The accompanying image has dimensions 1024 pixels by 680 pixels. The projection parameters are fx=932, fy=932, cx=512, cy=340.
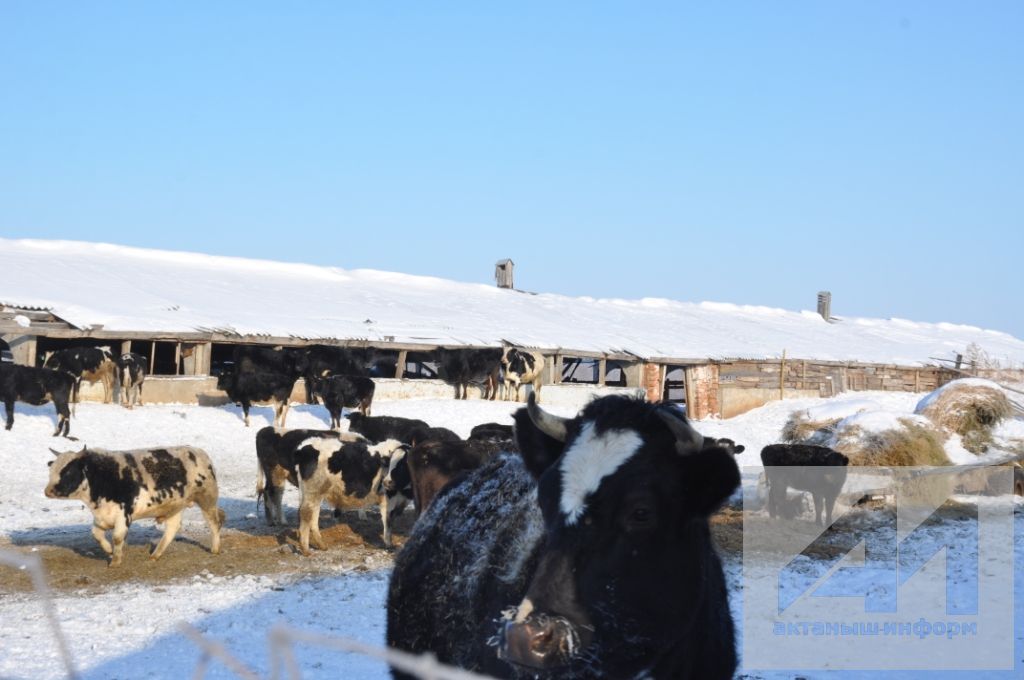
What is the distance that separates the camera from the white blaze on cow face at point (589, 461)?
3494 millimetres

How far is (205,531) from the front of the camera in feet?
47.1

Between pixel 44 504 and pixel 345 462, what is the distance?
5.71 m

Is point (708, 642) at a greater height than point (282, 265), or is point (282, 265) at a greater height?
point (282, 265)

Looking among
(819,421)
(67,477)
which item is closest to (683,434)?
(67,477)

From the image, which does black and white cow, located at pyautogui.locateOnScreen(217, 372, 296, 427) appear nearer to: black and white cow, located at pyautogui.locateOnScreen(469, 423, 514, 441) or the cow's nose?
black and white cow, located at pyautogui.locateOnScreen(469, 423, 514, 441)

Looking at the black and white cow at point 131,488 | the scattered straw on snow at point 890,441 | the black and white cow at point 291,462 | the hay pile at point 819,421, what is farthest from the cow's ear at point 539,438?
the hay pile at point 819,421

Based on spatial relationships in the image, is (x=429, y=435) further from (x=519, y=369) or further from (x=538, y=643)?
(x=538, y=643)

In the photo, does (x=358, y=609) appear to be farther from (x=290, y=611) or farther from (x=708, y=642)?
(x=708, y=642)

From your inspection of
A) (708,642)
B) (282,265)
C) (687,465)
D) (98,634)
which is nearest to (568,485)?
(687,465)

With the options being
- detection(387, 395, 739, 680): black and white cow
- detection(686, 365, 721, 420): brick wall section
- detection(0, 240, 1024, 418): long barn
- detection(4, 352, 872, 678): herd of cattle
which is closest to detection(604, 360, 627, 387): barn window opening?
detection(0, 240, 1024, 418): long barn

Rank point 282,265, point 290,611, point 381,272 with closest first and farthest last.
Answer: point 290,611 → point 282,265 → point 381,272

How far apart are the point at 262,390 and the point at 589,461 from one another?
73.4 feet

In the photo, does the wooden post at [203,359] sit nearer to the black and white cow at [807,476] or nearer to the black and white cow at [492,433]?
the black and white cow at [492,433]

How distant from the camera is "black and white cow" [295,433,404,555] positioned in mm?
13727
